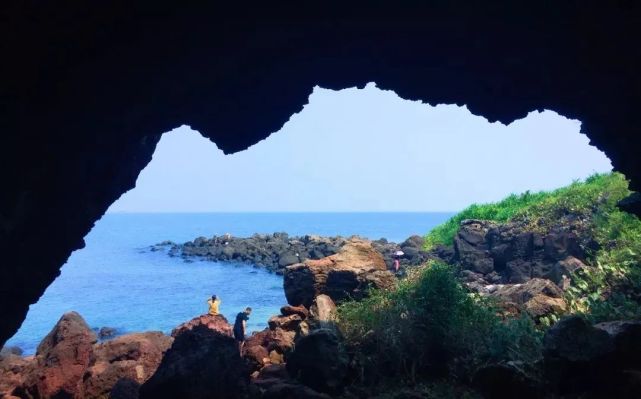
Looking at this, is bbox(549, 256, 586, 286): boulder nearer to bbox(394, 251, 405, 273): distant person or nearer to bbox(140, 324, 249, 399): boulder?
bbox(394, 251, 405, 273): distant person

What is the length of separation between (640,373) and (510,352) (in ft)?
8.77

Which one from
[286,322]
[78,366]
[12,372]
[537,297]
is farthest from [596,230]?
[12,372]

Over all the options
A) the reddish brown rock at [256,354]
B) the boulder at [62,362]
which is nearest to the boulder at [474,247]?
the reddish brown rock at [256,354]

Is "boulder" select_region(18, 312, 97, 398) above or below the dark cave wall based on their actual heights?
below

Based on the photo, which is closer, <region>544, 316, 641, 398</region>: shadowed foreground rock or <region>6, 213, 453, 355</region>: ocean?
<region>544, 316, 641, 398</region>: shadowed foreground rock

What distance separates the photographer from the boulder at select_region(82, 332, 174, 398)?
11047mm

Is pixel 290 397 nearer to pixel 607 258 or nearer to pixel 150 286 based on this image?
pixel 607 258

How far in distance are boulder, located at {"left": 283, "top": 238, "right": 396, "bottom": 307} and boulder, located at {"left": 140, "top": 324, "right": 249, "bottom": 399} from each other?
6.18 m

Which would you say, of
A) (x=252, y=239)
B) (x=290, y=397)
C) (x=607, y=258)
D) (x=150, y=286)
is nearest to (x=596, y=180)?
(x=607, y=258)

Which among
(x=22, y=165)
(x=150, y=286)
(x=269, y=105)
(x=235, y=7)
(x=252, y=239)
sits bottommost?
(x=150, y=286)

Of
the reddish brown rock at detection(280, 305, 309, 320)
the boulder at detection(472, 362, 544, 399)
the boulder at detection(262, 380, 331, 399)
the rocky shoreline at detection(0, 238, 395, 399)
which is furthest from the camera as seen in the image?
the reddish brown rock at detection(280, 305, 309, 320)

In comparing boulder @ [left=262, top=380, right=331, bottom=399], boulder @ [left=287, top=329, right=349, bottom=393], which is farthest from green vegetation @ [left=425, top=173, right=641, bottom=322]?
boulder @ [left=262, top=380, right=331, bottom=399]

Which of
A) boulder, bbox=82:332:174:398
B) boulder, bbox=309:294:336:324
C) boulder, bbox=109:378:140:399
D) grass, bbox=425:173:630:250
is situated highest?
grass, bbox=425:173:630:250

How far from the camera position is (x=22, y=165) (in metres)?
7.93
